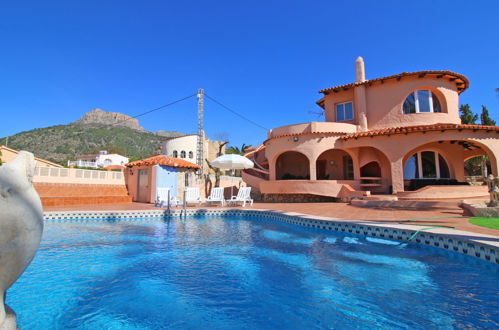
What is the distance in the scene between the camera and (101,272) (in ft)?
17.0

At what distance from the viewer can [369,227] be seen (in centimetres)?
767

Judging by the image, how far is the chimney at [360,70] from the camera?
62.8 ft

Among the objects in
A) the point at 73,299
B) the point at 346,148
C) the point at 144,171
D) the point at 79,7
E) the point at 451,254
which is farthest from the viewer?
the point at 144,171

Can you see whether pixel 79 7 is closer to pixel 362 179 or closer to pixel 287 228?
pixel 287 228

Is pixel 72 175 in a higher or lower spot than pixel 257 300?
higher

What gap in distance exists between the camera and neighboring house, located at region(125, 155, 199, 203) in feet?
58.8

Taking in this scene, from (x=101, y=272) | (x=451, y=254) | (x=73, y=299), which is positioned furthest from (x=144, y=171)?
(x=451, y=254)

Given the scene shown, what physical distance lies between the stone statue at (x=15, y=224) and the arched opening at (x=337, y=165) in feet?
64.5

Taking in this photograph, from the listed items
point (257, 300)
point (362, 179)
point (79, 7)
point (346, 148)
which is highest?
point (79, 7)

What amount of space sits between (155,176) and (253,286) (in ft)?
48.8

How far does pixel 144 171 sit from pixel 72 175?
4.63 meters

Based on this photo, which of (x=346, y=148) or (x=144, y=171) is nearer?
(x=346, y=148)

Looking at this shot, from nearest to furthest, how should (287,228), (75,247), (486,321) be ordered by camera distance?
(486,321), (75,247), (287,228)

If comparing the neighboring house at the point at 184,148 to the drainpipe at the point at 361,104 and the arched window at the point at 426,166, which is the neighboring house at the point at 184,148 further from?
the arched window at the point at 426,166
